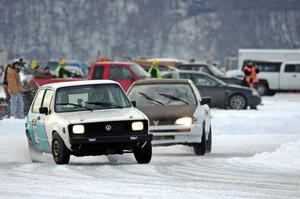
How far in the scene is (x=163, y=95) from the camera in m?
18.9

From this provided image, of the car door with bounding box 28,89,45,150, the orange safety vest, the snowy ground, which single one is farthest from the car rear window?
the car door with bounding box 28,89,45,150

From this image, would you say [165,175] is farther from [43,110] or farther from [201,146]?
[201,146]

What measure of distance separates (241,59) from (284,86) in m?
11.3

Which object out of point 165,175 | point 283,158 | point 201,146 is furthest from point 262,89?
point 165,175

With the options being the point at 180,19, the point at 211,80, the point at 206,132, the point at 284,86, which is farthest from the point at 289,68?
the point at 180,19

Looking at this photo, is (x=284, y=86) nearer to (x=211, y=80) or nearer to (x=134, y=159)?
(x=211, y=80)

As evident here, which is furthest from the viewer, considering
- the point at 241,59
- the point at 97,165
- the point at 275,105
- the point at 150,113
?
the point at 241,59

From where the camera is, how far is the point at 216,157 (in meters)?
16.9

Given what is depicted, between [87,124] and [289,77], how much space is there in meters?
38.9

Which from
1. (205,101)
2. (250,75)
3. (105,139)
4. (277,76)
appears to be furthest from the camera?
(277,76)

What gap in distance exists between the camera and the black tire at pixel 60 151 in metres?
15.0

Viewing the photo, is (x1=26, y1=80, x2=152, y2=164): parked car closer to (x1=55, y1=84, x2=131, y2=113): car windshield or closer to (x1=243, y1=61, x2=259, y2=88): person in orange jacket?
(x1=55, y1=84, x2=131, y2=113): car windshield

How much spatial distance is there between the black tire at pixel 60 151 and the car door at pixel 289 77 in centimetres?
3785

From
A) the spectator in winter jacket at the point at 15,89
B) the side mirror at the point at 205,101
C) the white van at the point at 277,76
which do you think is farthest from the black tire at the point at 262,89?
the side mirror at the point at 205,101
